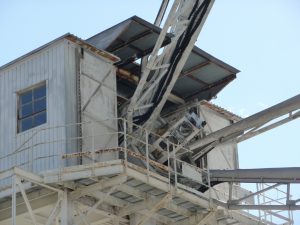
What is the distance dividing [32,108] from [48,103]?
2.99 ft

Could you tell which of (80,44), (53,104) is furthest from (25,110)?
(80,44)

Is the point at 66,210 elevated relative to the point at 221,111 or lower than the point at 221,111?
lower

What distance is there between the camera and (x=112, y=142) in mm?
31484

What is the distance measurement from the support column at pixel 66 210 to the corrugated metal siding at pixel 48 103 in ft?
4.01

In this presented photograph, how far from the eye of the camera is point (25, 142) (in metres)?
31.0

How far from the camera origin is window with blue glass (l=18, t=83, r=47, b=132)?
1230 inches

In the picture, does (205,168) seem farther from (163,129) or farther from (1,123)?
(1,123)

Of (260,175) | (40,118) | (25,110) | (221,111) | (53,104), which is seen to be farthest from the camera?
(221,111)

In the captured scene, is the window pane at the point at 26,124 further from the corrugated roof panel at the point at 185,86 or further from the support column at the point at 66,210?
the corrugated roof panel at the point at 185,86

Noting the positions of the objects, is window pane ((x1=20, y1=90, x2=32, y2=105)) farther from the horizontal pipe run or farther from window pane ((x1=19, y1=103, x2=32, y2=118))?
the horizontal pipe run

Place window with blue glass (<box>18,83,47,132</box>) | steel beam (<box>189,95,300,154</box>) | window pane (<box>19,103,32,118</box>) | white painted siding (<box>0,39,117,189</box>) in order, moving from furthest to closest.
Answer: window pane (<box>19,103,32,118</box>) → window with blue glass (<box>18,83,47,132</box>) → steel beam (<box>189,95,300,154</box>) → white painted siding (<box>0,39,117,189</box>)

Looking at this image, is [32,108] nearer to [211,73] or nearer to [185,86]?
[185,86]

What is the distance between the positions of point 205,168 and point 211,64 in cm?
427

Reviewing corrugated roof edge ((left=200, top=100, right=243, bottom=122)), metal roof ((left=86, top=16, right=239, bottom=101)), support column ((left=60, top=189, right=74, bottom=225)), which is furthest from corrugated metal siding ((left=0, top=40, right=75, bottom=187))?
corrugated roof edge ((left=200, top=100, right=243, bottom=122))
